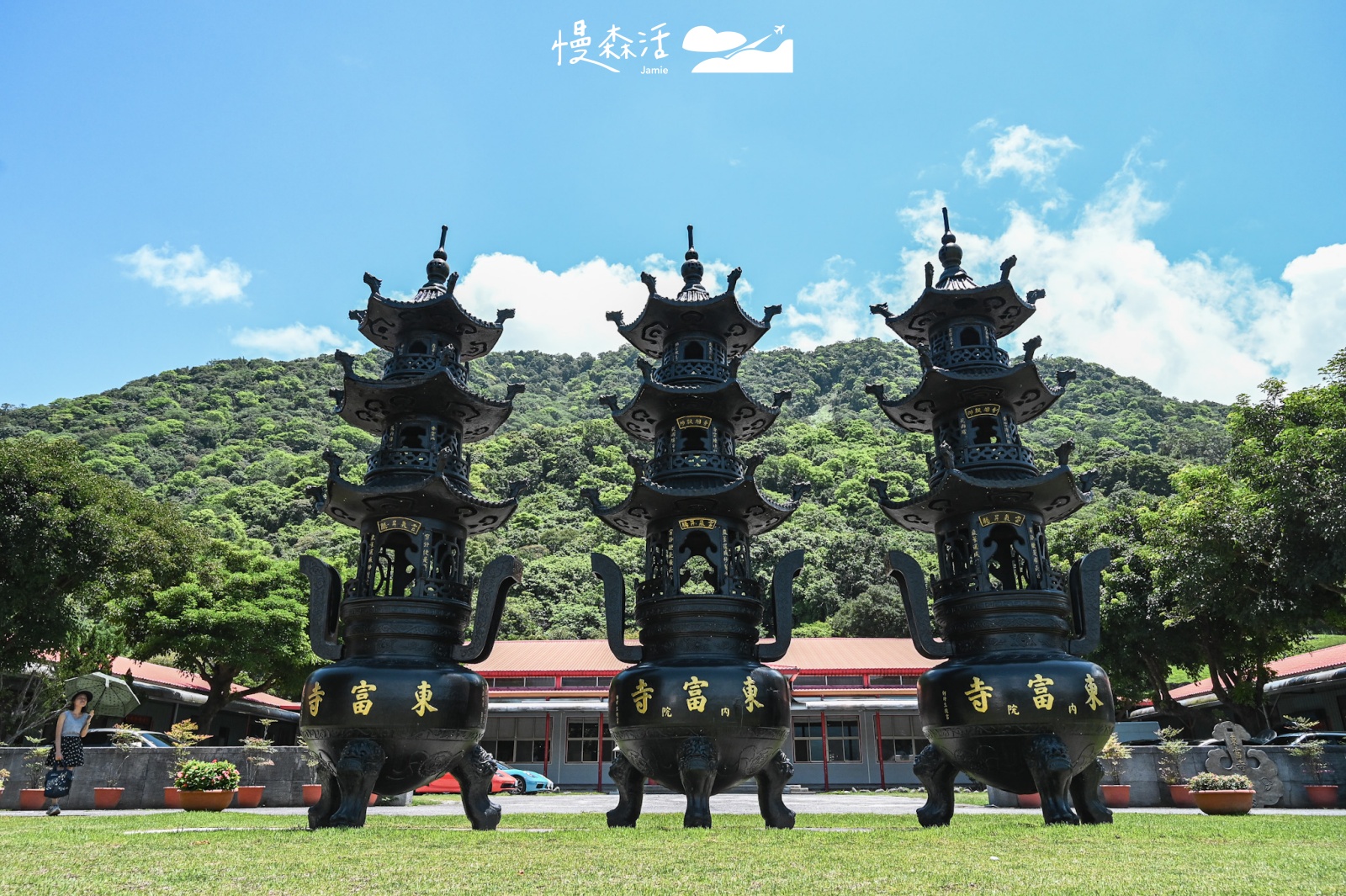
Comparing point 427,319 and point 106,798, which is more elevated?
point 427,319

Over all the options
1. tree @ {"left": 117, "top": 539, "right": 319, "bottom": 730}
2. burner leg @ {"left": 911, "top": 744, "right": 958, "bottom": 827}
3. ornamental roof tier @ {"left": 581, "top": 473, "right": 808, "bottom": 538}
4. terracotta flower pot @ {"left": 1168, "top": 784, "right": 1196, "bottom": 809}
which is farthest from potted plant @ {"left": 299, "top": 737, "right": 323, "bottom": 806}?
terracotta flower pot @ {"left": 1168, "top": 784, "right": 1196, "bottom": 809}

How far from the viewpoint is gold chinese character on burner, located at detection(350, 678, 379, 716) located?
32.6 ft

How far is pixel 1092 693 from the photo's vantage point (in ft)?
31.7

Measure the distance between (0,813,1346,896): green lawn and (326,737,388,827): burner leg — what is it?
30 cm

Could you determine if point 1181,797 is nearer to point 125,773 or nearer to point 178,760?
point 178,760

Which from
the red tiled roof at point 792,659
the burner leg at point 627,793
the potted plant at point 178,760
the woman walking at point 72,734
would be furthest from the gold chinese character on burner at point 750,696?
the red tiled roof at point 792,659

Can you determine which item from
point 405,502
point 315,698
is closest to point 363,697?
point 315,698

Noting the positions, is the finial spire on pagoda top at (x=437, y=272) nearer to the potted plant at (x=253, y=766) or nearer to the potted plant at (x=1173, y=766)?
the potted plant at (x=253, y=766)

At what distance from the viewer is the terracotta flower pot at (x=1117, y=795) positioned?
15656 millimetres

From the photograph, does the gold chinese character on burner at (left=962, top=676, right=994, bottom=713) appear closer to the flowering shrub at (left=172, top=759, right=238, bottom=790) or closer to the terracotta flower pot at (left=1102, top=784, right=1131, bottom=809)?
the terracotta flower pot at (left=1102, top=784, right=1131, bottom=809)

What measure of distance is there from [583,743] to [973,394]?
855 inches

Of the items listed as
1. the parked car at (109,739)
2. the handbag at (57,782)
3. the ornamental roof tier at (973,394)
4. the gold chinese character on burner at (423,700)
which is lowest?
the handbag at (57,782)

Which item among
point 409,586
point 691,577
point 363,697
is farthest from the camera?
point 409,586

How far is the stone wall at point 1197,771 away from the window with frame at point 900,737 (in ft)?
43.1
